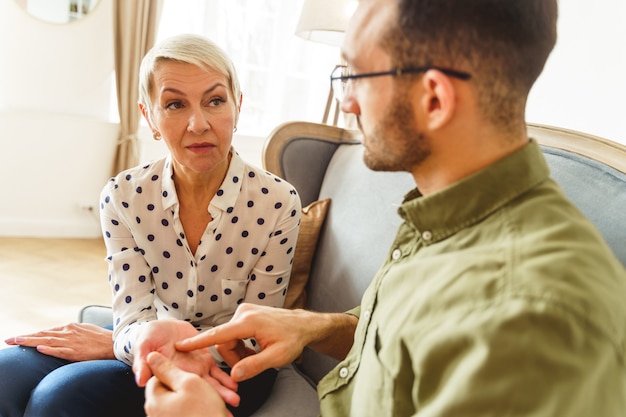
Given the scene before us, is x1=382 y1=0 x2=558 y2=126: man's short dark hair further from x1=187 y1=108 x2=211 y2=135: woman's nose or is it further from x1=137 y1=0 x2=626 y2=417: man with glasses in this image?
x1=187 y1=108 x2=211 y2=135: woman's nose

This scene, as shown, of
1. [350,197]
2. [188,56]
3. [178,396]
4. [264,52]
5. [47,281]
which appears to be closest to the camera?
[178,396]

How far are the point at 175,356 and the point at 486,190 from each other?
2.14 feet

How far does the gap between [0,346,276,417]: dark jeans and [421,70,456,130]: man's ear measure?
80 centimetres

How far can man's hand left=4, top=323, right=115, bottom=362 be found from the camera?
1.26 meters

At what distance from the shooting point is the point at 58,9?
351cm

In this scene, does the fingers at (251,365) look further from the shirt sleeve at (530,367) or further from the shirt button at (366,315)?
the shirt sleeve at (530,367)

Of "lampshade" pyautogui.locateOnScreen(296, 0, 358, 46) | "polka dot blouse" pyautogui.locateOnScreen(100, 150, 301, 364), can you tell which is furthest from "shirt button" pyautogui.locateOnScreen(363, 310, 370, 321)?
"lampshade" pyautogui.locateOnScreen(296, 0, 358, 46)

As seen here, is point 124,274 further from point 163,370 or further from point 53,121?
point 53,121

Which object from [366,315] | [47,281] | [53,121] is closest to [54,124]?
[53,121]

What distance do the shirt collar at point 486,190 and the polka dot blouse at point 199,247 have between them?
27.1 inches

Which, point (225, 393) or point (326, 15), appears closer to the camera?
point (225, 393)

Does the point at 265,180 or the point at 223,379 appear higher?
the point at 265,180

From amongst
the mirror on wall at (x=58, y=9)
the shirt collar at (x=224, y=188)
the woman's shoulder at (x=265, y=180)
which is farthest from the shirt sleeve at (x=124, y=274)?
the mirror on wall at (x=58, y=9)

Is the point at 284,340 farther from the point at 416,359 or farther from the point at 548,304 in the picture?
the point at 548,304
